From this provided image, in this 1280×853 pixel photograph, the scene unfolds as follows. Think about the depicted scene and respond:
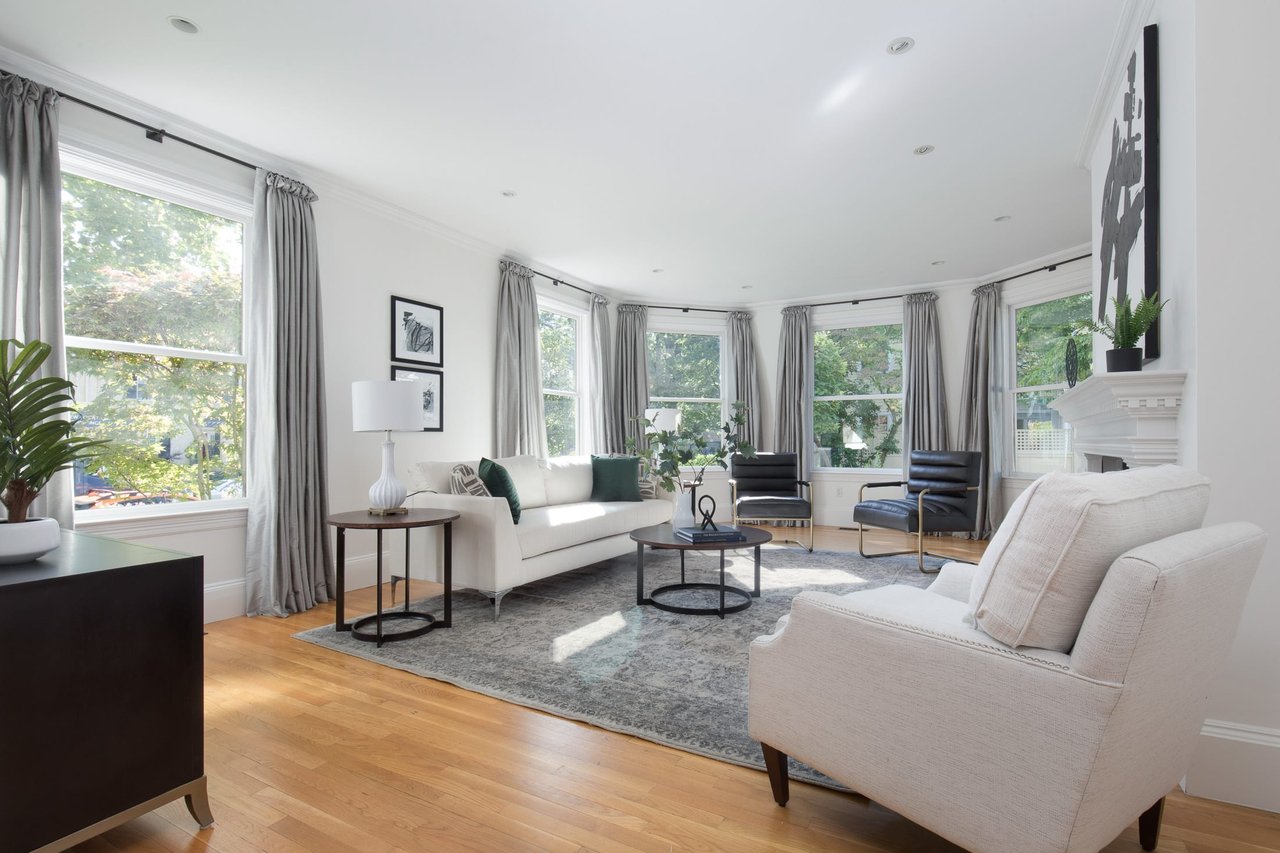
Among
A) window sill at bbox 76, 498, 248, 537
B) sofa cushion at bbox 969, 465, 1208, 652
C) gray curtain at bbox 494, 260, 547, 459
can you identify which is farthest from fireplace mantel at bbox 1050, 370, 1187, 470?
window sill at bbox 76, 498, 248, 537

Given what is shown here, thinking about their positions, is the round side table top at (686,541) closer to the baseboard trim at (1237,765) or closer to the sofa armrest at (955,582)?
the sofa armrest at (955,582)

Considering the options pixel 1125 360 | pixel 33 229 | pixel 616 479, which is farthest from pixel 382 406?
pixel 1125 360

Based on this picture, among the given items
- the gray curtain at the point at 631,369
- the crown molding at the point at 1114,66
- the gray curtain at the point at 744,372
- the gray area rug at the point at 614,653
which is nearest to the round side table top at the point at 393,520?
the gray area rug at the point at 614,653

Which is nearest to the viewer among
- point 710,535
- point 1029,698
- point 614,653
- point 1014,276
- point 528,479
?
point 1029,698

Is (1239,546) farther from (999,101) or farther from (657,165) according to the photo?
(657,165)

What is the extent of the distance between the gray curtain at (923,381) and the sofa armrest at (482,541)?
4.68 metres

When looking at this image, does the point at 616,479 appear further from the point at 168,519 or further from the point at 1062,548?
the point at 1062,548

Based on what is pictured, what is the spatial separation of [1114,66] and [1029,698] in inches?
113

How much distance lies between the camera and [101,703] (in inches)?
58.2

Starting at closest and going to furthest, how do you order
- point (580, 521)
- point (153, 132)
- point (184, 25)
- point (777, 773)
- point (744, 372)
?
point (777, 773)
point (184, 25)
point (153, 132)
point (580, 521)
point (744, 372)

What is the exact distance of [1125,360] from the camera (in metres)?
A: 2.18

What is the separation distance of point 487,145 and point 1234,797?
3967 mm

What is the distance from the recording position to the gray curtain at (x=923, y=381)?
649 cm

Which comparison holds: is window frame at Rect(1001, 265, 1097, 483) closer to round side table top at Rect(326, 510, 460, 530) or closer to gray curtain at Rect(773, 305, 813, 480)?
gray curtain at Rect(773, 305, 813, 480)
